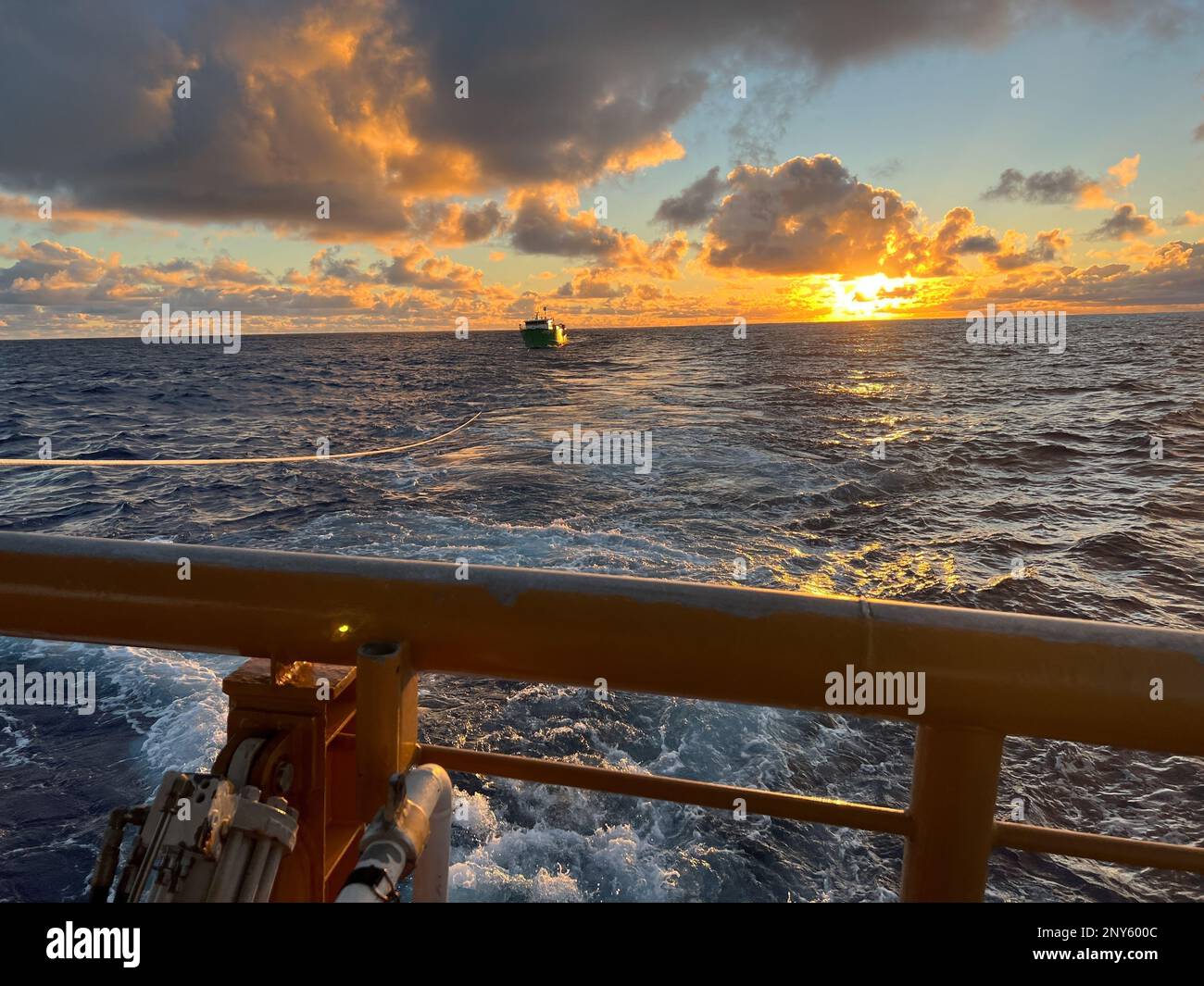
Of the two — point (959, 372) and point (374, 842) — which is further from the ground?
point (959, 372)

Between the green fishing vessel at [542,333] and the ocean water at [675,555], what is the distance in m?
54.6

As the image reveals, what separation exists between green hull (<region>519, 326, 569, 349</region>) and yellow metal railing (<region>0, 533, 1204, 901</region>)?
8144 centimetres

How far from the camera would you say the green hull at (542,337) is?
265 feet

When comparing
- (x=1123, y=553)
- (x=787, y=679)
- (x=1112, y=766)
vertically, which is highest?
(x=787, y=679)

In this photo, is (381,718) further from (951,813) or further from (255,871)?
(951,813)

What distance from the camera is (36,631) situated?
1.24m

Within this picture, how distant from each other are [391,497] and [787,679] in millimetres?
12422

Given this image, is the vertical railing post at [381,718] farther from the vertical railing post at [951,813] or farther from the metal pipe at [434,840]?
the vertical railing post at [951,813]

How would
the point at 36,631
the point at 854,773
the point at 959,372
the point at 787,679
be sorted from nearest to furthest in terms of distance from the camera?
the point at 787,679, the point at 36,631, the point at 854,773, the point at 959,372

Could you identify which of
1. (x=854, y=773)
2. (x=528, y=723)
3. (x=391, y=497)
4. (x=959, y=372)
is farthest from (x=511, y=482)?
(x=959, y=372)

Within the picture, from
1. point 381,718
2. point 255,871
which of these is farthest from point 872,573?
point 255,871

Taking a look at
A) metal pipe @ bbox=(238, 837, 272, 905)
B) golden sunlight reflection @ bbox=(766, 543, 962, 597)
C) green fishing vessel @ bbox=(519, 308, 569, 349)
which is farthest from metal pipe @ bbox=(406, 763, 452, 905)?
green fishing vessel @ bbox=(519, 308, 569, 349)

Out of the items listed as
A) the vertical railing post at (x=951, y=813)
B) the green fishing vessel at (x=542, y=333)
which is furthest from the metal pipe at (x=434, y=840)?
the green fishing vessel at (x=542, y=333)
